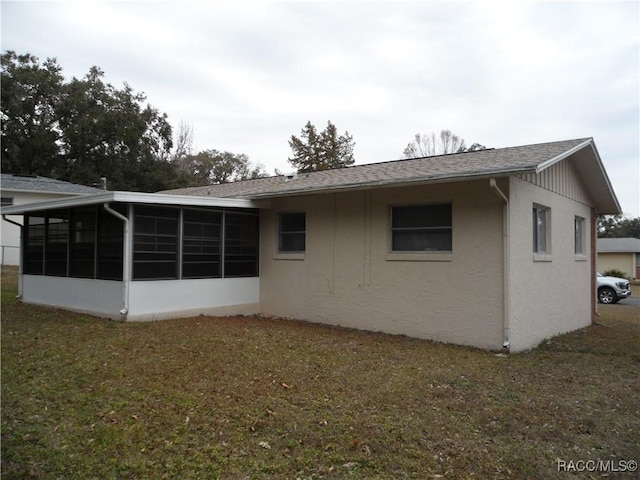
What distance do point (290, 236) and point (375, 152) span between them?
34025mm

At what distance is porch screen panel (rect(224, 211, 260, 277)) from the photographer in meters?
10.7

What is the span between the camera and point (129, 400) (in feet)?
15.6

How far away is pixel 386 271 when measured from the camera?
29.6 ft

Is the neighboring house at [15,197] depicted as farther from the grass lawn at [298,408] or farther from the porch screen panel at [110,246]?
the grass lawn at [298,408]

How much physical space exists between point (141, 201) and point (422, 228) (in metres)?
5.46

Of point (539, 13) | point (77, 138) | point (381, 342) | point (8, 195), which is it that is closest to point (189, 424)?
point (381, 342)

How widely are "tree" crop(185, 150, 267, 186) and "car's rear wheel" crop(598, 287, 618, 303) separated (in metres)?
29.2

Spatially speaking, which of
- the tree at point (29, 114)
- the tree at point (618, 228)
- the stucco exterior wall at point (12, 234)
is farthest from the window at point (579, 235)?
the tree at point (618, 228)

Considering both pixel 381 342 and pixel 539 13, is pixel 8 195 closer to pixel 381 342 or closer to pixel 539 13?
pixel 381 342

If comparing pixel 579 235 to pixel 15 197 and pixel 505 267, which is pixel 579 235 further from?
pixel 15 197

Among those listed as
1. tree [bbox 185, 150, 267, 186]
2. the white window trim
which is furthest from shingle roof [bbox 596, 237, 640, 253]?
tree [bbox 185, 150, 267, 186]

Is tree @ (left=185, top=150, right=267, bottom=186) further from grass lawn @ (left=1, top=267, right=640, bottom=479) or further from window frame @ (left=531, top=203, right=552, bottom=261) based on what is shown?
grass lawn @ (left=1, top=267, right=640, bottom=479)

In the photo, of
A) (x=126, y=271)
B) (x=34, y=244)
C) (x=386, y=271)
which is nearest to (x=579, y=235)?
(x=386, y=271)

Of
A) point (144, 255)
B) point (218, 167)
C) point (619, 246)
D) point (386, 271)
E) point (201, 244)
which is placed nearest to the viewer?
point (386, 271)
